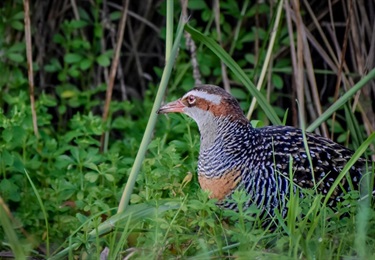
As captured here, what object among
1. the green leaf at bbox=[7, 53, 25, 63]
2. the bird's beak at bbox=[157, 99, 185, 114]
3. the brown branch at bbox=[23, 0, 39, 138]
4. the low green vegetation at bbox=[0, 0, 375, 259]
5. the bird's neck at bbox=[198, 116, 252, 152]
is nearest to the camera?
the low green vegetation at bbox=[0, 0, 375, 259]

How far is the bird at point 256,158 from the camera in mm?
4953

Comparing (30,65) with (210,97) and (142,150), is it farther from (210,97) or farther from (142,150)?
(142,150)

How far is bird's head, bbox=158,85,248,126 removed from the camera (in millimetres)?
5312

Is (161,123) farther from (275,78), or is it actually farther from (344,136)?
(344,136)

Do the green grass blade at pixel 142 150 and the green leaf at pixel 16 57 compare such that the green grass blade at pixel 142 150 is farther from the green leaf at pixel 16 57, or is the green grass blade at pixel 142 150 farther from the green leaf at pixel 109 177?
the green leaf at pixel 16 57

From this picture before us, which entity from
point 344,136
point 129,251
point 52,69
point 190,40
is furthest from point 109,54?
point 129,251

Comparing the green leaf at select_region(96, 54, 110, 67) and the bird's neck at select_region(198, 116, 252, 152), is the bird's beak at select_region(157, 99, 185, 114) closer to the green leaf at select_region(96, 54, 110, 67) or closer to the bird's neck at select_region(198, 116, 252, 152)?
the bird's neck at select_region(198, 116, 252, 152)

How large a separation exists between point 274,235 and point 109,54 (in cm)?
327

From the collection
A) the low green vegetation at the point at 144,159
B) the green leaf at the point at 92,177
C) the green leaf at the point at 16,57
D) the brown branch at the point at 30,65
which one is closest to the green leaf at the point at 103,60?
the low green vegetation at the point at 144,159

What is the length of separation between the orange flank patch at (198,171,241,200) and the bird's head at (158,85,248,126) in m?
0.39

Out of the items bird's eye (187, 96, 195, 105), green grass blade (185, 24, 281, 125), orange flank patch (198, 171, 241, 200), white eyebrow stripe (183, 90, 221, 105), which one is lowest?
orange flank patch (198, 171, 241, 200)

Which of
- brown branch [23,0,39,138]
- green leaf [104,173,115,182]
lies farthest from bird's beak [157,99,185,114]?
brown branch [23,0,39,138]

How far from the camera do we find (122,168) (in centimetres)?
608

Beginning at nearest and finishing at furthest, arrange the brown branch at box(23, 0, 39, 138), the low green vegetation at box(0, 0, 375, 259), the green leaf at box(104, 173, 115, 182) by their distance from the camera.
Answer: the low green vegetation at box(0, 0, 375, 259)
the green leaf at box(104, 173, 115, 182)
the brown branch at box(23, 0, 39, 138)
